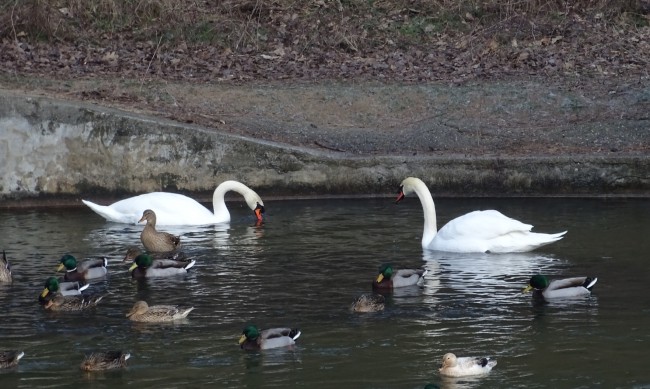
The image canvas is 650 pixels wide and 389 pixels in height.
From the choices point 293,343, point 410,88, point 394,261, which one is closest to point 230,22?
point 410,88

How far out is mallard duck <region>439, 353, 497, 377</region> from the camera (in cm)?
973

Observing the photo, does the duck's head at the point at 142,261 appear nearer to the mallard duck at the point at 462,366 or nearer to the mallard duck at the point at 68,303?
the mallard duck at the point at 68,303

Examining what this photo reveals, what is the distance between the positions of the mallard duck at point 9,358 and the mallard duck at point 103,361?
533 mm

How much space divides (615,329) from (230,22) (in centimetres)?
1514

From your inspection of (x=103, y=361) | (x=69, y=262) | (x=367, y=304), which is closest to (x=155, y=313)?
(x=103, y=361)

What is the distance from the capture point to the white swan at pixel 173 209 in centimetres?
1728

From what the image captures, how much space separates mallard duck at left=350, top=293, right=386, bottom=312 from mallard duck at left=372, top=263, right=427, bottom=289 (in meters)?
0.88

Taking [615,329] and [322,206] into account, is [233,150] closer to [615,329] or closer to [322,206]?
[322,206]

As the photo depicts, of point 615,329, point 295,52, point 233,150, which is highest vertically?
point 295,52

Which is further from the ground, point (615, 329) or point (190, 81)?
point (190, 81)

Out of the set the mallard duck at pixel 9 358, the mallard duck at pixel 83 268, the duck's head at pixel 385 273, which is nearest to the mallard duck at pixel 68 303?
the mallard duck at pixel 83 268

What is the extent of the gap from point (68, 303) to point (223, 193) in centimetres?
586

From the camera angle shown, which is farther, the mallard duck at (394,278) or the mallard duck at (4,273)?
the mallard duck at (4,273)

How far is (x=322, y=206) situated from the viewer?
18.0m
